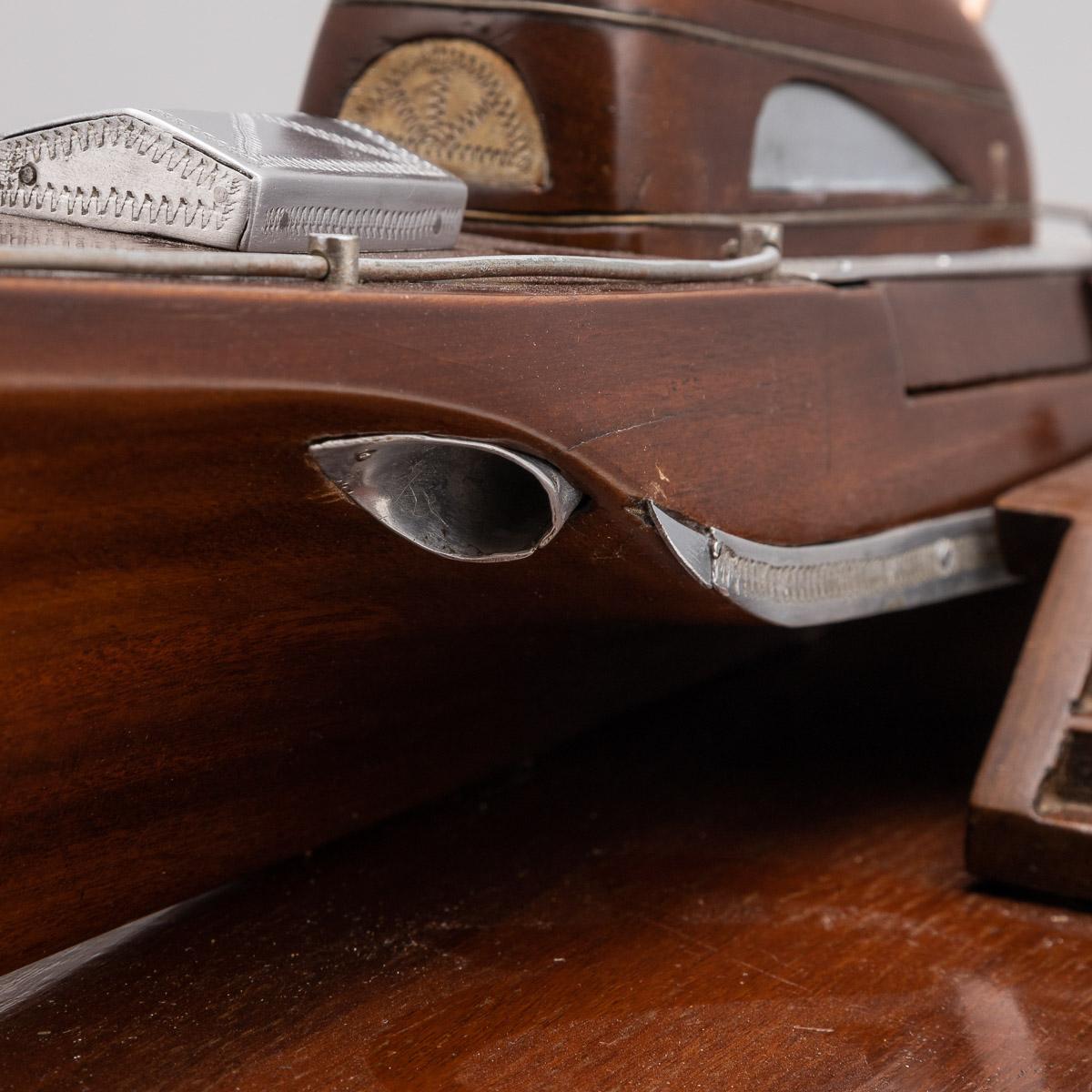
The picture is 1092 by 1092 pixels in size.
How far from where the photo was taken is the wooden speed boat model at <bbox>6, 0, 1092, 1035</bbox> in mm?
763

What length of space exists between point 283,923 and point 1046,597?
64 cm

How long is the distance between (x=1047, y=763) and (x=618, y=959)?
13.7 inches

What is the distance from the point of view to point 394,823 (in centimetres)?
121

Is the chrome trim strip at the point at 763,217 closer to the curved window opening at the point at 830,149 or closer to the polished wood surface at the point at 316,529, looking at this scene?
the curved window opening at the point at 830,149

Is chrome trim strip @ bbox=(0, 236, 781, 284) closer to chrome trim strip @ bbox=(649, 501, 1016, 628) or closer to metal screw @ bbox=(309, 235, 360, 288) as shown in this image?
metal screw @ bbox=(309, 235, 360, 288)

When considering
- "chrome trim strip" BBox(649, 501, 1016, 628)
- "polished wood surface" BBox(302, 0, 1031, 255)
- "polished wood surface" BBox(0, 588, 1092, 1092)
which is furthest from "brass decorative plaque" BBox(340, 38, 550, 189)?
"polished wood surface" BBox(0, 588, 1092, 1092)

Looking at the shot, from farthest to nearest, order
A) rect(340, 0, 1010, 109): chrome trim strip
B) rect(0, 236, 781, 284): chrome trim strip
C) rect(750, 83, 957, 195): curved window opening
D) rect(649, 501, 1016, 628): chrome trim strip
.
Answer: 1. rect(750, 83, 957, 195): curved window opening
2. rect(340, 0, 1010, 109): chrome trim strip
3. rect(649, 501, 1016, 628): chrome trim strip
4. rect(0, 236, 781, 284): chrome trim strip

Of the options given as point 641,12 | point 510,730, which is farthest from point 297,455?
point 641,12

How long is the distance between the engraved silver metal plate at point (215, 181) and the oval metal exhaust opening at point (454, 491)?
0.16 m

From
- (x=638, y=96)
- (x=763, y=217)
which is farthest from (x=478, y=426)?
(x=763, y=217)

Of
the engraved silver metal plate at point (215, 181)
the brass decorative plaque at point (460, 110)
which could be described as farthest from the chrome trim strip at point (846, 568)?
the brass decorative plaque at point (460, 110)

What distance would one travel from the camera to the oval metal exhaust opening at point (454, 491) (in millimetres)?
816

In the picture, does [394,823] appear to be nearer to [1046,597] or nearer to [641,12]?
[1046,597]

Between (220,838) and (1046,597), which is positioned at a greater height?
(1046,597)
